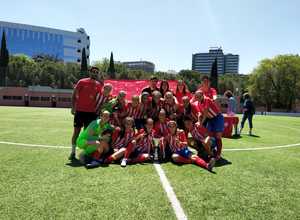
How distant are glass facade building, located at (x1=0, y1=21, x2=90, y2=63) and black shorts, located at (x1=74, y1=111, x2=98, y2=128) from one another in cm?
10563

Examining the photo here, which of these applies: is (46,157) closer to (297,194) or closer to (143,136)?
(143,136)

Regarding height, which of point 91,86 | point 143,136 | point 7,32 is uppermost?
point 7,32

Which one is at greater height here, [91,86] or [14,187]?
[91,86]

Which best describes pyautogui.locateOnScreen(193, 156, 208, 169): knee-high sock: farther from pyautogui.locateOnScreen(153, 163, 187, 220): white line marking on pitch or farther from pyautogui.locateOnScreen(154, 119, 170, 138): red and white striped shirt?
pyautogui.locateOnScreen(154, 119, 170, 138): red and white striped shirt

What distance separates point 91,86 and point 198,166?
3.08m

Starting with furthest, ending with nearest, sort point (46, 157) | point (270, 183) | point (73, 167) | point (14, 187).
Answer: point (46, 157) → point (73, 167) → point (270, 183) → point (14, 187)

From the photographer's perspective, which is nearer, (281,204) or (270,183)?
(281,204)

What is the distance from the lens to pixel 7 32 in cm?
10394

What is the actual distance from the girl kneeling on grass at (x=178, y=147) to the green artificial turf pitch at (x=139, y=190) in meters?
0.28

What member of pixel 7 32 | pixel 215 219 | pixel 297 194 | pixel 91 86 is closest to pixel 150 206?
pixel 215 219

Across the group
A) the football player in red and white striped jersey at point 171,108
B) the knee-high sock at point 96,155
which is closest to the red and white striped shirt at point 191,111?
the football player in red and white striped jersey at point 171,108

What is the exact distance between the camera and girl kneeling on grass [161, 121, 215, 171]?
6862mm

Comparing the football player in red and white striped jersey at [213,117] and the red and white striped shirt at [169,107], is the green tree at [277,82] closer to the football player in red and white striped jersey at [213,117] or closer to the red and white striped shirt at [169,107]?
the red and white striped shirt at [169,107]

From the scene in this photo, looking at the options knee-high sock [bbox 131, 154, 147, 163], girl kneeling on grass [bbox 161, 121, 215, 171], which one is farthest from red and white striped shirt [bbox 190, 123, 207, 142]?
knee-high sock [bbox 131, 154, 147, 163]
